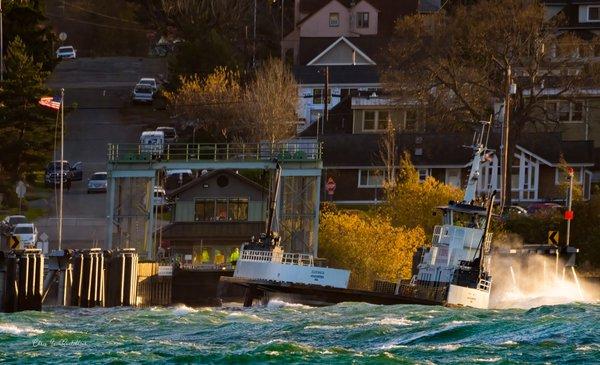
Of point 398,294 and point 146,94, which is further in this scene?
point 146,94

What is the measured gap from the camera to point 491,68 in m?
138

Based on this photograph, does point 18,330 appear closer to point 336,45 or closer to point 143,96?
point 143,96

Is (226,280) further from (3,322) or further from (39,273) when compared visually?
(3,322)

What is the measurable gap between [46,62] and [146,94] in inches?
433

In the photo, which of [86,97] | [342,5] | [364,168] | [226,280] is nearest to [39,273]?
[226,280]

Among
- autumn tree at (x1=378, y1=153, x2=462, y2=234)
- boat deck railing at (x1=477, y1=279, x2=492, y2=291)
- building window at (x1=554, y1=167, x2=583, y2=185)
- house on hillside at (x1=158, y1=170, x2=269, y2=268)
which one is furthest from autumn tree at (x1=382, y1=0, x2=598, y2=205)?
boat deck railing at (x1=477, y1=279, x2=492, y2=291)

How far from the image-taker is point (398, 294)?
92.6 meters

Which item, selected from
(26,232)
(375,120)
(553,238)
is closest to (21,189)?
(26,232)

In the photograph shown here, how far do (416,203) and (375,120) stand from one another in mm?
29859

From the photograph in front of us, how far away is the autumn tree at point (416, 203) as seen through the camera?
116 meters

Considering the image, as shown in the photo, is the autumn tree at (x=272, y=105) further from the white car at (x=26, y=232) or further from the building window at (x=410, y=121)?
the white car at (x=26, y=232)

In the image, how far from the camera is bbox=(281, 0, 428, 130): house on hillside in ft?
509

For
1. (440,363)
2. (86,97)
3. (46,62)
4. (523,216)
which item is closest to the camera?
(440,363)

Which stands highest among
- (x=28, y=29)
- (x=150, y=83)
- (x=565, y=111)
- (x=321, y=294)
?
(x=28, y=29)
